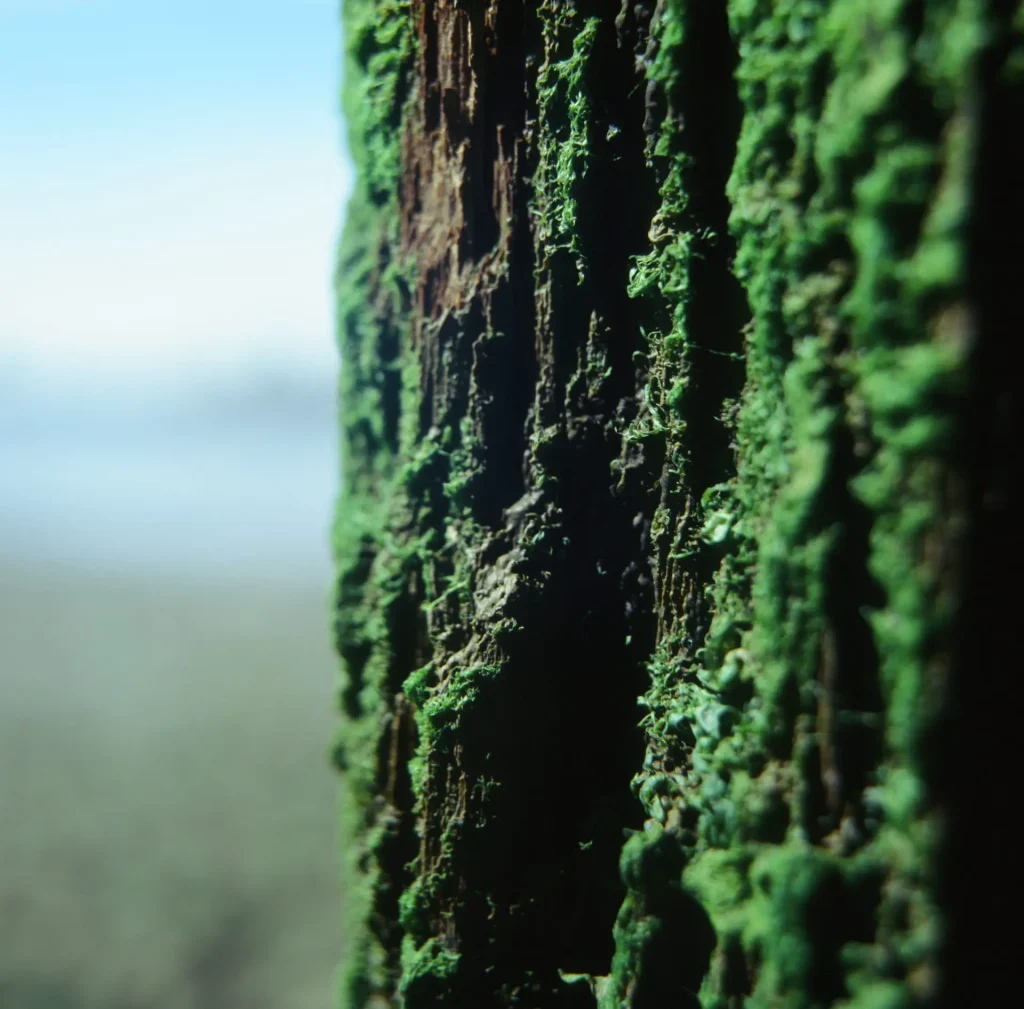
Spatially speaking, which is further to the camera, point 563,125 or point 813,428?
point 563,125

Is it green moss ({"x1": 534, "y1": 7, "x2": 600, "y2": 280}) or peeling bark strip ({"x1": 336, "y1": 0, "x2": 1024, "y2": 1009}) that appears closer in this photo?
peeling bark strip ({"x1": 336, "y1": 0, "x2": 1024, "y2": 1009})

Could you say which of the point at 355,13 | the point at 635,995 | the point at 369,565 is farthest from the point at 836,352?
the point at 355,13

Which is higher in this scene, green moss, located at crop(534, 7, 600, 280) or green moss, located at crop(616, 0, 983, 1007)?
A: green moss, located at crop(534, 7, 600, 280)

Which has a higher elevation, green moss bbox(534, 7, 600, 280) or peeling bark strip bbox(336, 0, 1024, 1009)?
green moss bbox(534, 7, 600, 280)

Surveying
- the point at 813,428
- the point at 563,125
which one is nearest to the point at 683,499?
the point at 813,428

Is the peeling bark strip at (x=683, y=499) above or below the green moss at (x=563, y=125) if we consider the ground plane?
below

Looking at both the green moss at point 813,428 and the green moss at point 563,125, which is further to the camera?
the green moss at point 563,125

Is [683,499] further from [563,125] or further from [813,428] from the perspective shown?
[563,125]

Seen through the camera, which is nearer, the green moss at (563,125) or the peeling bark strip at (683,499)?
the peeling bark strip at (683,499)
